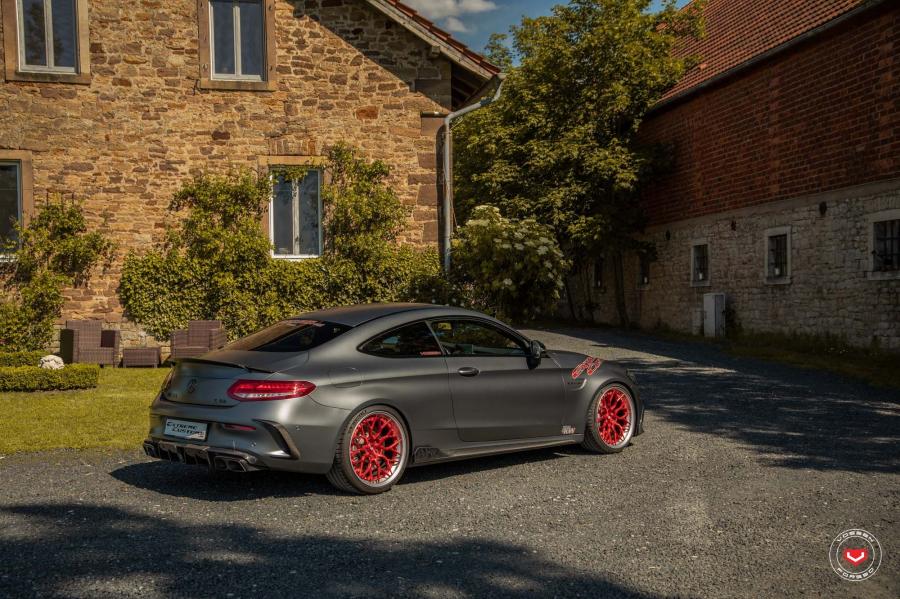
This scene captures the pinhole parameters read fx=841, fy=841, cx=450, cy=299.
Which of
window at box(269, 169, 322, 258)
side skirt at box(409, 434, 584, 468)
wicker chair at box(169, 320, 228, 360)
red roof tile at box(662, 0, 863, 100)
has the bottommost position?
side skirt at box(409, 434, 584, 468)

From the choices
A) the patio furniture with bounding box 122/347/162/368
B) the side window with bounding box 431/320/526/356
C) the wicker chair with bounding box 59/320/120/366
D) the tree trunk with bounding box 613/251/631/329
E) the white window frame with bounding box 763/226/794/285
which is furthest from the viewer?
the tree trunk with bounding box 613/251/631/329

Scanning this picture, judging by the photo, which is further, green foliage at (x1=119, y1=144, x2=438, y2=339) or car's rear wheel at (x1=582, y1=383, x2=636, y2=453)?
green foliage at (x1=119, y1=144, x2=438, y2=339)

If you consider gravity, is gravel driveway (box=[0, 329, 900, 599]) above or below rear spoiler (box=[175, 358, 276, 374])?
below

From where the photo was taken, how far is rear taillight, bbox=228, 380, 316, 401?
19.0ft

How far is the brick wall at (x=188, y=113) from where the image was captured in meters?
14.9

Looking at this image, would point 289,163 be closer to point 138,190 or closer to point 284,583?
point 138,190

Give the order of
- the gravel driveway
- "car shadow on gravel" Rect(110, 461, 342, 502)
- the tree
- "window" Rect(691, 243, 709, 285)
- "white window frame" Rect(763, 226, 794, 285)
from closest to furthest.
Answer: the gravel driveway
"car shadow on gravel" Rect(110, 461, 342, 502)
"white window frame" Rect(763, 226, 794, 285)
"window" Rect(691, 243, 709, 285)
the tree

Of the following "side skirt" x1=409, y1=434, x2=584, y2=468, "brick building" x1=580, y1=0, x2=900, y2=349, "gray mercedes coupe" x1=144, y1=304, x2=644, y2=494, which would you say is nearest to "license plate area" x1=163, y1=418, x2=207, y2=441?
"gray mercedes coupe" x1=144, y1=304, x2=644, y2=494

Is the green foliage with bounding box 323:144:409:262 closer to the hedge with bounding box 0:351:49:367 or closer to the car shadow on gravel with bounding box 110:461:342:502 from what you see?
the hedge with bounding box 0:351:49:367

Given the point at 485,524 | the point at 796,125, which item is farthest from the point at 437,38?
the point at 485,524

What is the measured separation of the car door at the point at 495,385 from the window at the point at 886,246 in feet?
40.3

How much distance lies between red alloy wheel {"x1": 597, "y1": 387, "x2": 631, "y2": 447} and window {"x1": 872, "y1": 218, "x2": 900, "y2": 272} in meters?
11.4

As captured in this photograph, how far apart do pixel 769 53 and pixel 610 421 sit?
15.5 metres

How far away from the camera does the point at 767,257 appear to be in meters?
21.0
